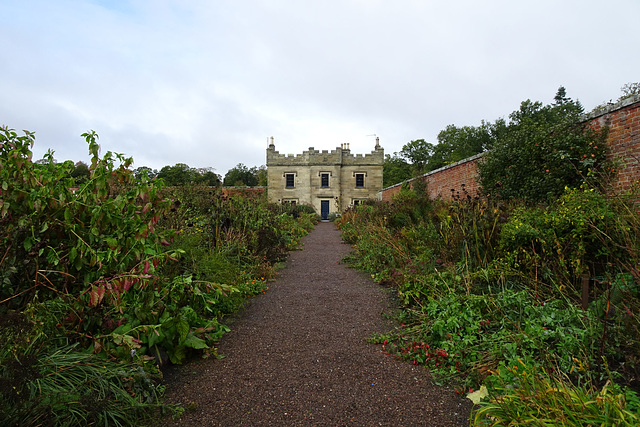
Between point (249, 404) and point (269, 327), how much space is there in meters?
1.39

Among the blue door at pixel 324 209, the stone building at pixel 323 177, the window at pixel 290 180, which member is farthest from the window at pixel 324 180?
the window at pixel 290 180

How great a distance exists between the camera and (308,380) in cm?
252

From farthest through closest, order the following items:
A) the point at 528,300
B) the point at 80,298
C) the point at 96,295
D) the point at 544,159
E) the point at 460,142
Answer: the point at 460,142, the point at 544,159, the point at 528,300, the point at 80,298, the point at 96,295

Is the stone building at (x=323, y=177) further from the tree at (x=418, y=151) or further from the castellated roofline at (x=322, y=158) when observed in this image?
the tree at (x=418, y=151)

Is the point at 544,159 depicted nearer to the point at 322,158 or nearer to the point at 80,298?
the point at 80,298

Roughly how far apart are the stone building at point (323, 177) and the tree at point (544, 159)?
943 inches

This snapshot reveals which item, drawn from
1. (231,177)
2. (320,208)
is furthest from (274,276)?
(231,177)

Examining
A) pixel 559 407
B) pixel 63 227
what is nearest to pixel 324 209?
pixel 63 227

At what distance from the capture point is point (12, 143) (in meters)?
2.14

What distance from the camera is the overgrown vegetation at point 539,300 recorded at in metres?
1.80

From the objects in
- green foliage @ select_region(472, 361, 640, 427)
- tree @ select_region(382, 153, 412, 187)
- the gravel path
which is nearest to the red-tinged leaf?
the gravel path

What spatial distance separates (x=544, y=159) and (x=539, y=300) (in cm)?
385

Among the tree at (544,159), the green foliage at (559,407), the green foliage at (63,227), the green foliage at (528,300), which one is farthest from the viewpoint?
the tree at (544,159)

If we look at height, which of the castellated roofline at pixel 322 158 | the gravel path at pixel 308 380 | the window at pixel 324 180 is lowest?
the gravel path at pixel 308 380
